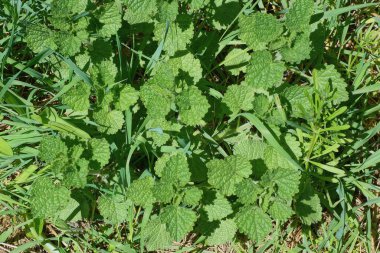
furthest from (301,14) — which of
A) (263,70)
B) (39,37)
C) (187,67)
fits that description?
(39,37)

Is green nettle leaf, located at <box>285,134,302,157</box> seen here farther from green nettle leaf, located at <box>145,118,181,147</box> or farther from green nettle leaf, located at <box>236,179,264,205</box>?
green nettle leaf, located at <box>145,118,181,147</box>

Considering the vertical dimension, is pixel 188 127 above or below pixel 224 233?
above

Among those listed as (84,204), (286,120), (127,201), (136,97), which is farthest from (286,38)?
(84,204)

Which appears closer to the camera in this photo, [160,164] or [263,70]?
[263,70]

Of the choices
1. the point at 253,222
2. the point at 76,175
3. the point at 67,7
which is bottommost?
the point at 253,222

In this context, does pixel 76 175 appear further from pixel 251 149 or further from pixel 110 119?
pixel 251 149

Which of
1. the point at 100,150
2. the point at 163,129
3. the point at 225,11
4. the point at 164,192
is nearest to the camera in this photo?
the point at 164,192

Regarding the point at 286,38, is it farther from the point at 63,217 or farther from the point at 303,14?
the point at 63,217
